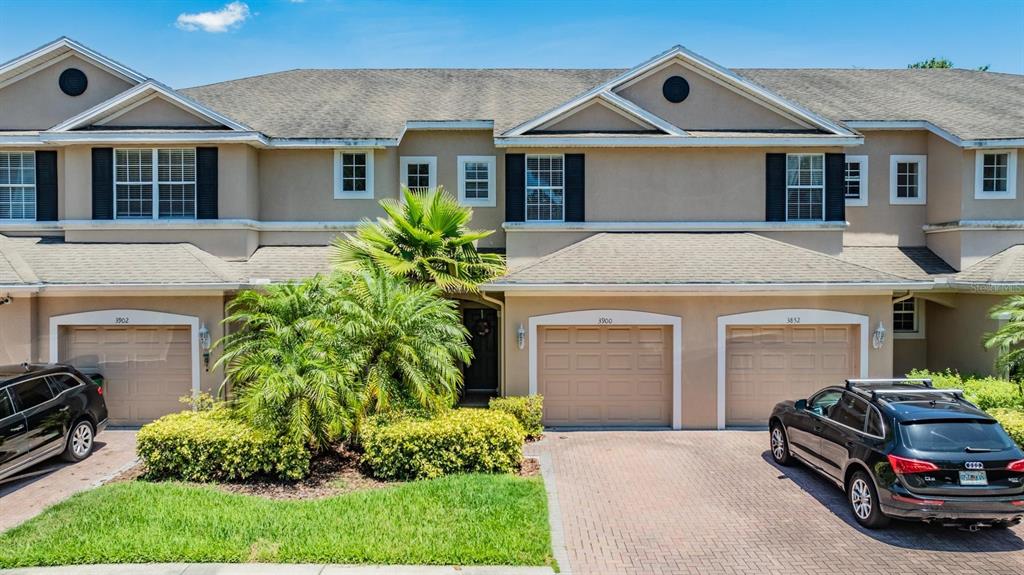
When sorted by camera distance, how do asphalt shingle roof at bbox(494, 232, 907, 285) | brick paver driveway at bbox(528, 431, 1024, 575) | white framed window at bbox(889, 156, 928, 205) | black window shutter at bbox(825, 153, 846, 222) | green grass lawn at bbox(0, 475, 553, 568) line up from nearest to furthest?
1. green grass lawn at bbox(0, 475, 553, 568)
2. brick paver driveway at bbox(528, 431, 1024, 575)
3. asphalt shingle roof at bbox(494, 232, 907, 285)
4. black window shutter at bbox(825, 153, 846, 222)
5. white framed window at bbox(889, 156, 928, 205)

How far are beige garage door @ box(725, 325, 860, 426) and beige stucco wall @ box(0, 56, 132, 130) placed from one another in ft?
53.6

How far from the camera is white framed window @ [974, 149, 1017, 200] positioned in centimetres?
1587

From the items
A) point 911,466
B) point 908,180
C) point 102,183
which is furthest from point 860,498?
point 102,183

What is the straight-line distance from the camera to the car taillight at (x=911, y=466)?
305 inches

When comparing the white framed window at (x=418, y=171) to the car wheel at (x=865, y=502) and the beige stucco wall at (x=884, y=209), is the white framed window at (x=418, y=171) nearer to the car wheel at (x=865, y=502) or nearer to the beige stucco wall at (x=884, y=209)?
the beige stucco wall at (x=884, y=209)

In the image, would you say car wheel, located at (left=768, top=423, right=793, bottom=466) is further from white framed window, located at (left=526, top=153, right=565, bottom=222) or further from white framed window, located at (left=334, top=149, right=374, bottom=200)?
white framed window, located at (left=334, top=149, right=374, bottom=200)

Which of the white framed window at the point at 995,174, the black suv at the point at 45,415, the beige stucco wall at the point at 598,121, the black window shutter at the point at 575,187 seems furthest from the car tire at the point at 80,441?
the white framed window at the point at 995,174

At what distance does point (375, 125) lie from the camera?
16.5 meters

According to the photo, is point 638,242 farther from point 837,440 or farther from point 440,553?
point 440,553

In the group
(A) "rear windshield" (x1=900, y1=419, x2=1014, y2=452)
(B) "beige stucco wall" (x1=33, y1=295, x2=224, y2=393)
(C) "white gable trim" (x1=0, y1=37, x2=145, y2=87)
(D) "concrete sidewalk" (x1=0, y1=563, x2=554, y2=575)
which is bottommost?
(D) "concrete sidewalk" (x1=0, y1=563, x2=554, y2=575)

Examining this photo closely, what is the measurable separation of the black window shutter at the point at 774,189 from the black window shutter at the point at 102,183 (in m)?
16.0

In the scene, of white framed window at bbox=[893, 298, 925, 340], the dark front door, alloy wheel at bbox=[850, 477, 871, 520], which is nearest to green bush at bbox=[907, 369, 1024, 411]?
white framed window at bbox=[893, 298, 925, 340]

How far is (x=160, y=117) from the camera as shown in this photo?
15438 millimetres

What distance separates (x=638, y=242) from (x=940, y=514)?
8.59 m
